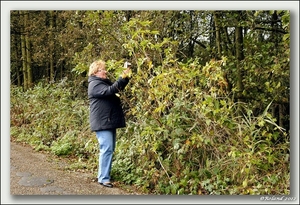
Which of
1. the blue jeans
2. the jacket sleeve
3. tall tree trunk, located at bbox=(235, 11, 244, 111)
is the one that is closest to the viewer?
the jacket sleeve

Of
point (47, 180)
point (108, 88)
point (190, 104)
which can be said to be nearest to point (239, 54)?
point (190, 104)

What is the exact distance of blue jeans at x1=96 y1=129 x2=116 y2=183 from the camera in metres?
4.67

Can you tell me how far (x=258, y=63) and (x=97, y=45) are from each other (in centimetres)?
314

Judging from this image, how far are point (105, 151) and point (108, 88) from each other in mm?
903

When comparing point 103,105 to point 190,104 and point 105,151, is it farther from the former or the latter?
point 190,104

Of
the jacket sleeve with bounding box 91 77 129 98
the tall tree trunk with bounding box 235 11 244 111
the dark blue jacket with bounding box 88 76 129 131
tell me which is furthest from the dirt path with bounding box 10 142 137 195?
the tall tree trunk with bounding box 235 11 244 111

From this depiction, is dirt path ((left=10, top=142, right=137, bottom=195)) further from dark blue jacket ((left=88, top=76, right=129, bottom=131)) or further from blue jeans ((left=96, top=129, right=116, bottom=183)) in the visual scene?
dark blue jacket ((left=88, top=76, right=129, bottom=131))

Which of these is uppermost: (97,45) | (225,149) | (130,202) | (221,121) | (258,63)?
(97,45)

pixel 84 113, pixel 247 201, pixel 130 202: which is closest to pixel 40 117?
pixel 84 113

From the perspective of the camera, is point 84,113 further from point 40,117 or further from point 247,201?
point 247,201

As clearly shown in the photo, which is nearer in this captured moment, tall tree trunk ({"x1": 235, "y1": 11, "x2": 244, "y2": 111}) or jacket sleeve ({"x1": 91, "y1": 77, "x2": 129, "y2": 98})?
jacket sleeve ({"x1": 91, "y1": 77, "x2": 129, "y2": 98})

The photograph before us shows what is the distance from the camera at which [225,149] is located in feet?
15.1

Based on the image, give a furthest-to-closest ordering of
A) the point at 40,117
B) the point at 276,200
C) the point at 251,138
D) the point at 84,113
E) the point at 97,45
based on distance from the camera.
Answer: the point at 40,117, the point at 84,113, the point at 97,45, the point at 251,138, the point at 276,200

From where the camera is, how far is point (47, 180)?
4.90 metres
